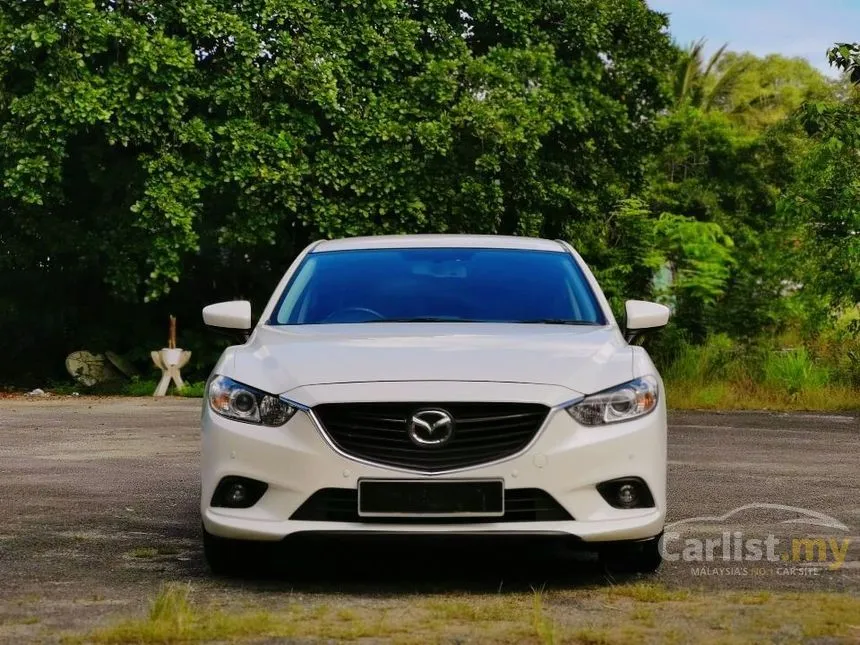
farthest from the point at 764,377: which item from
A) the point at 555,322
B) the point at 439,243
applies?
the point at 555,322

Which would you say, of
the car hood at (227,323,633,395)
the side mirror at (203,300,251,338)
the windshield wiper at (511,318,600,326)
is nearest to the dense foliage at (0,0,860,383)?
the windshield wiper at (511,318,600,326)

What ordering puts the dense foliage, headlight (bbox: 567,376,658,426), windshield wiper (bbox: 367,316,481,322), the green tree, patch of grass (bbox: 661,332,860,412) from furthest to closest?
1. the green tree
2. the dense foliage
3. patch of grass (bbox: 661,332,860,412)
4. windshield wiper (bbox: 367,316,481,322)
5. headlight (bbox: 567,376,658,426)

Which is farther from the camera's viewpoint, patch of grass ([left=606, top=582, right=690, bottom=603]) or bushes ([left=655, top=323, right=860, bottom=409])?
bushes ([left=655, top=323, right=860, bottom=409])

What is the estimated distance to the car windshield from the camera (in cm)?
740

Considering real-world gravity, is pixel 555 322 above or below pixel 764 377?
above

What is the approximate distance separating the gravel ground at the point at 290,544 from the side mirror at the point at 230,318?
1.09 metres

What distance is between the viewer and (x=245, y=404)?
21.2 feet

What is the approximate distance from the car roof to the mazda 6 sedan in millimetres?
1282

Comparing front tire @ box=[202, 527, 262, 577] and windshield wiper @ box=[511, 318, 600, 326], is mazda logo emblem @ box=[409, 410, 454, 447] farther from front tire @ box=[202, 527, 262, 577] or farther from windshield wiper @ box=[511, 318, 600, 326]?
windshield wiper @ box=[511, 318, 600, 326]

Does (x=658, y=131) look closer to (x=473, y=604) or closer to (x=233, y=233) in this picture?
(x=233, y=233)

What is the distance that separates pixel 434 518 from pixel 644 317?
1.81 metres

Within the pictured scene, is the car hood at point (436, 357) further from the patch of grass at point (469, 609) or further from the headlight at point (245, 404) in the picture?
the patch of grass at point (469, 609)

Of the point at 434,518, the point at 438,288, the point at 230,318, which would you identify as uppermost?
the point at 438,288

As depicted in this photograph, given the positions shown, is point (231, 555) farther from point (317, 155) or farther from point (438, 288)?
point (317, 155)
